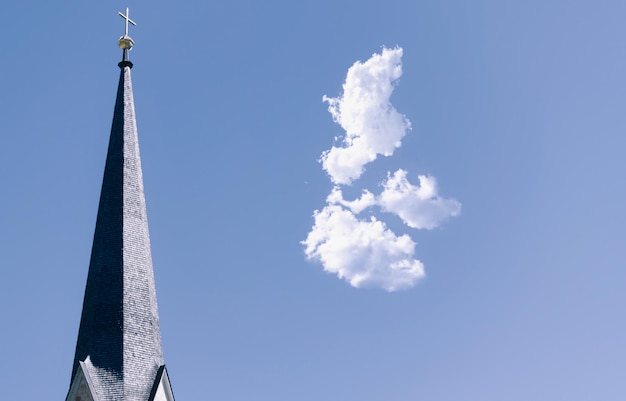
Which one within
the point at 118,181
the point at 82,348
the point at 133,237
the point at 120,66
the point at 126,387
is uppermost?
the point at 120,66

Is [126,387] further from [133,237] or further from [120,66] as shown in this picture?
[120,66]

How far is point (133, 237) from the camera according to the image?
2653 centimetres

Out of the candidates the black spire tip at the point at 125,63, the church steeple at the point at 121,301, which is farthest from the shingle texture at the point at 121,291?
the black spire tip at the point at 125,63

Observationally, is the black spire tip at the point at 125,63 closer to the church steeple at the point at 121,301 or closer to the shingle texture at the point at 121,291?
the shingle texture at the point at 121,291

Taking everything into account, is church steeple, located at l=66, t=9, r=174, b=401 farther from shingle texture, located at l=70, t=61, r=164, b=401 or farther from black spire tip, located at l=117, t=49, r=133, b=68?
black spire tip, located at l=117, t=49, r=133, b=68

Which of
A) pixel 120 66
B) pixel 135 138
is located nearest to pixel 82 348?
pixel 135 138

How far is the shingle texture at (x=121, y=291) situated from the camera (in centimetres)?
2348

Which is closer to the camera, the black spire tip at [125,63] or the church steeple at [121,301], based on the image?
the church steeple at [121,301]

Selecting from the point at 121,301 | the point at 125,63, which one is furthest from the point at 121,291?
the point at 125,63

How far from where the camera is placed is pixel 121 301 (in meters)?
24.8

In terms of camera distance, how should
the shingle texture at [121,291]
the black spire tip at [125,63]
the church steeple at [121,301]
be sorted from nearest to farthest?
the church steeple at [121,301] → the shingle texture at [121,291] → the black spire tip at [125,63]

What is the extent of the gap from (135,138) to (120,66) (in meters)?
2.89

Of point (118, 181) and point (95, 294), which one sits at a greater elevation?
point (118, 181)

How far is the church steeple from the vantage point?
76.4 feet
